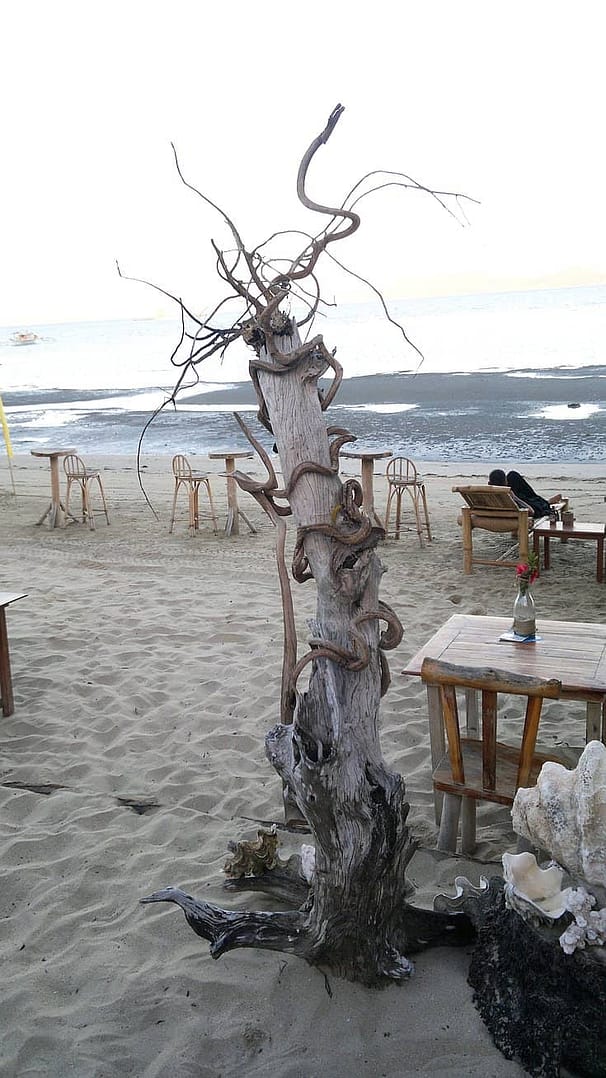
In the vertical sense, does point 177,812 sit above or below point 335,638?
below

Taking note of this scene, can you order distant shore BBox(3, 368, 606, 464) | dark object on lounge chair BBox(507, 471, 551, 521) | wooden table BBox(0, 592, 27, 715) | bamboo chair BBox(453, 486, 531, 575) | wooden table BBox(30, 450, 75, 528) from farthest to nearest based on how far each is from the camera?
distant shore BBox(3, 368, 606, 464), wooden table BBox(30, 450, 75, 528), dark object on lounge chair BBox(507, 471, 551, 521), bamboo chair BBox(453, 486, 531, 575), wooden table BBox(0, 592, 27, 715)

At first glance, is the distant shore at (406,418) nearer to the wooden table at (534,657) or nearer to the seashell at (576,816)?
the wooden table at (534,657)

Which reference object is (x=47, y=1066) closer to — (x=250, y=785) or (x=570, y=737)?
(x=250, y=785)

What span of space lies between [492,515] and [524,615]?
13.3 ft

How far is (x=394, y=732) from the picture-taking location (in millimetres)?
4008

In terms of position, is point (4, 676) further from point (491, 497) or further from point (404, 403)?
point (404, 403)

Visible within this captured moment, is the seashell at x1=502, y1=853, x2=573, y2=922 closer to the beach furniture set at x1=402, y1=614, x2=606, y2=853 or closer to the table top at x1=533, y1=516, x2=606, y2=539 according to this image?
the beach furniture set at x1=402, y1=614, x2=606, y2=853

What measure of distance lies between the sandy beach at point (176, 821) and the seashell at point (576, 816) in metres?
0.53

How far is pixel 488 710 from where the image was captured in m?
2.64

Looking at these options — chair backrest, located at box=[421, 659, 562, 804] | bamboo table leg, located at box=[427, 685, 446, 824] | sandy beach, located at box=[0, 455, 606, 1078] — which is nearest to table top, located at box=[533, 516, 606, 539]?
sandy beach, located at box=[0, 455, 606, 1078]

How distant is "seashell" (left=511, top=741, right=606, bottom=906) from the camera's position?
196 cm

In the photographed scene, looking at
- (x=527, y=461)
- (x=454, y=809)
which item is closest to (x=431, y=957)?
(x=454, y=809)

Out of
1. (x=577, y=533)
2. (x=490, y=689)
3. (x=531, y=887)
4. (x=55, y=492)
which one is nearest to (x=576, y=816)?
(x=531, y=887)

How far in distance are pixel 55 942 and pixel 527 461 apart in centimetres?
1440
